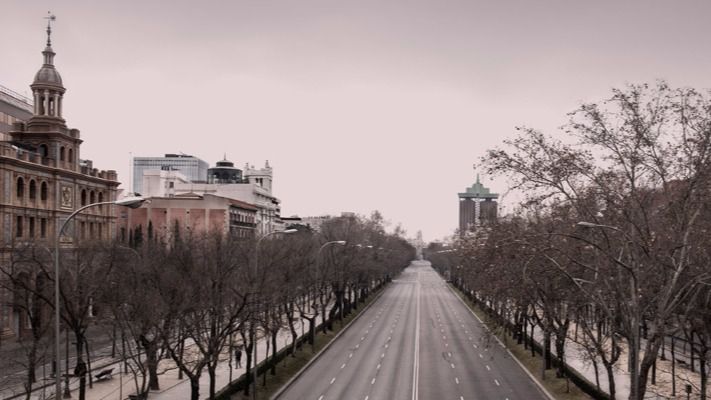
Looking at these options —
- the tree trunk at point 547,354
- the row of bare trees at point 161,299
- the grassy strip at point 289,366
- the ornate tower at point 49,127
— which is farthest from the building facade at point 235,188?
the tree trunk at point 547,354

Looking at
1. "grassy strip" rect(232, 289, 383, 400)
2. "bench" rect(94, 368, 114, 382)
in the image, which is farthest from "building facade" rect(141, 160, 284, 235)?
"bench" rect(94, 368, 114, 382)

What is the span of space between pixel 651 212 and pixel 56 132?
5677 cm

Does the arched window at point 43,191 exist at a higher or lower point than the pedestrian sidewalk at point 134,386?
higher

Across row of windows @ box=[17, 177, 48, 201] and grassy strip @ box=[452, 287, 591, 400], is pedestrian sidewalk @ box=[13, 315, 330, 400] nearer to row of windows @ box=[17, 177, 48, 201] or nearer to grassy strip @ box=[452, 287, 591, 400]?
grassy strip @ box=[452, 287, 591, 400]

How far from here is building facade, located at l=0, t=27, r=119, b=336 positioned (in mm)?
54219

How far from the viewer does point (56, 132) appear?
2484 inches

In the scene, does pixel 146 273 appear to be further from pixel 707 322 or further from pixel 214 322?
pixel 707 322

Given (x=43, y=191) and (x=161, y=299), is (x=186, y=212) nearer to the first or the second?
(x=43, y=191)

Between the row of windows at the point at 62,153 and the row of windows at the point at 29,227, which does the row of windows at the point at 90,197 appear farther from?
the row of windows at the point at 29,227

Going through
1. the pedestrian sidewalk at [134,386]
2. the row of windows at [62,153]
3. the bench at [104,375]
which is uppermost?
the row of windows at [62,153]

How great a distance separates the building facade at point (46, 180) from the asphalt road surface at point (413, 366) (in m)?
25.2

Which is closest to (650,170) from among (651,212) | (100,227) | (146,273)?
(651,212)

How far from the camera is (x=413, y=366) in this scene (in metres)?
47.9

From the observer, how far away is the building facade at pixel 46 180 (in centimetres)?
5422
